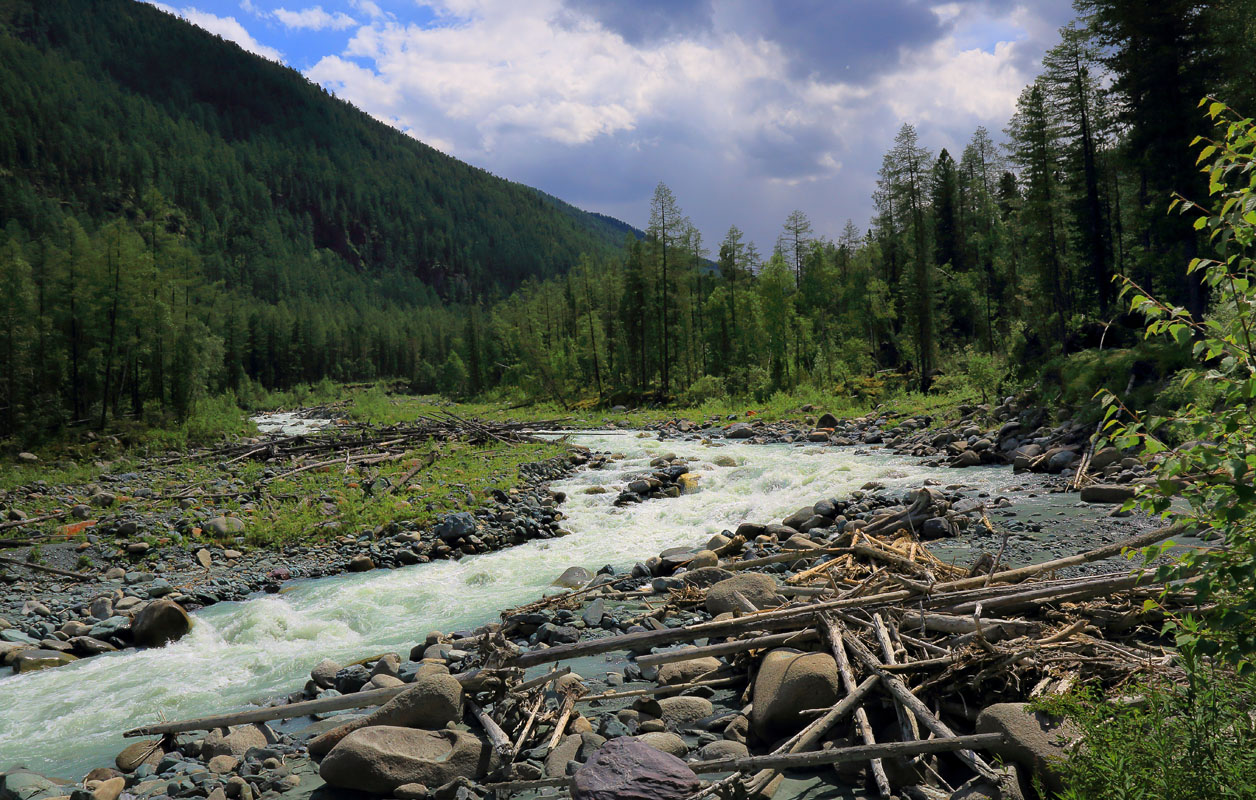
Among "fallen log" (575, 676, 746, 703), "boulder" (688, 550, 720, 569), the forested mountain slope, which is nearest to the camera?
"fallen log" (575, 676, 746, 703)

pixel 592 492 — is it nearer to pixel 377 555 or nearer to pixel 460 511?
pixel 460 511

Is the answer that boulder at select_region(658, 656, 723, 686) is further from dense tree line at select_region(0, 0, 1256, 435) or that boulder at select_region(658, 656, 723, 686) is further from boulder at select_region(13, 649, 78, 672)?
boulder at select_region(13, 649, 78, 672)

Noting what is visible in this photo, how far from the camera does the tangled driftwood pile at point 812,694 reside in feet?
13.7

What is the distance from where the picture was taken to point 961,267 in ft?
169

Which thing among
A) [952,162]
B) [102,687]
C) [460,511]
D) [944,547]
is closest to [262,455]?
[460,511]

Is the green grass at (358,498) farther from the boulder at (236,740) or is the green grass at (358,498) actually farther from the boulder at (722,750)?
the boulder at (722,750)

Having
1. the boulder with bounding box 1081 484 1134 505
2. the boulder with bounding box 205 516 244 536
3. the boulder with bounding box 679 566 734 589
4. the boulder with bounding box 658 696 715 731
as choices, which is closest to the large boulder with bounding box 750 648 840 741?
the boulder with bounding box 658 696 715 731

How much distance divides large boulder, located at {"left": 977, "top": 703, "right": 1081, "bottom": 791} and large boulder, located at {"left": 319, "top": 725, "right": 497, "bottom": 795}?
359 cm

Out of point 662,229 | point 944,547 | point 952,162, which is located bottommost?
point 944,547

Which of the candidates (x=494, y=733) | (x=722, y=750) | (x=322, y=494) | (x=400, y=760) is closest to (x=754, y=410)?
(x=322, y=494)

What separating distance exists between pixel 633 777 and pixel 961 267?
56149 millimetres

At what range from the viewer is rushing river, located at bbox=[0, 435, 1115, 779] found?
7066 millimetres

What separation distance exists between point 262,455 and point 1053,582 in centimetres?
2494

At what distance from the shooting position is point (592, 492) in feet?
60.0
